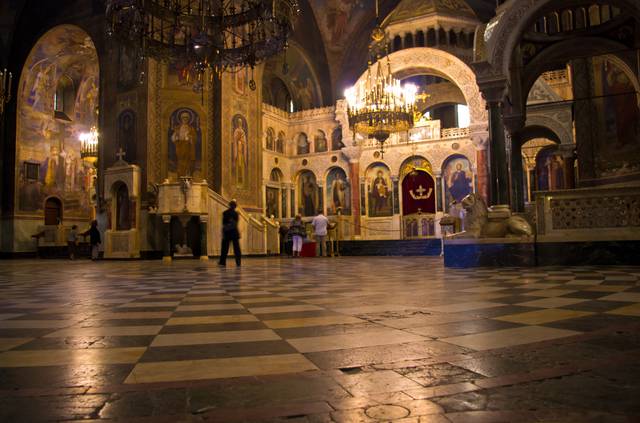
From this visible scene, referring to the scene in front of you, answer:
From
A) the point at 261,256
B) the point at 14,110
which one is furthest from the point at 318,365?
the point at 14,110

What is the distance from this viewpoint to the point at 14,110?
21469 millimetres

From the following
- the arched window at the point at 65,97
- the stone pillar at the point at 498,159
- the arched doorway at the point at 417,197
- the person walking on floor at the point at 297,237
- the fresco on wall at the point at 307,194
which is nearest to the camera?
the stone pillar at the point at 498,159

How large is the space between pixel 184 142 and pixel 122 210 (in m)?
3.30

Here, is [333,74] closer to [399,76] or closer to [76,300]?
[399,76]

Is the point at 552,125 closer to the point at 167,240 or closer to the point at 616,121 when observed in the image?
the point at 616,121

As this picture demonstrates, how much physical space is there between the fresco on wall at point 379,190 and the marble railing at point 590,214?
57.2 feet

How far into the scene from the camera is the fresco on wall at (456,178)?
80.1ft

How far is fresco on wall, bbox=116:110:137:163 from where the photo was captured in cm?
1756

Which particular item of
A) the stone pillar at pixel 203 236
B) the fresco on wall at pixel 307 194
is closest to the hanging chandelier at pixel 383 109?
the stone pillar at pixel 203 236

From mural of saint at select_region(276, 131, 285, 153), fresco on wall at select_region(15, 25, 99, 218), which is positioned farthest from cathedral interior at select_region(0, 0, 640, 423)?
mural of saint at select_region(276, 131, 285, 153)

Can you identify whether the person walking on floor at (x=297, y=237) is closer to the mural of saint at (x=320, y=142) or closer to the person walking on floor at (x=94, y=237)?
the person walking on floor at (x=94, y=237)

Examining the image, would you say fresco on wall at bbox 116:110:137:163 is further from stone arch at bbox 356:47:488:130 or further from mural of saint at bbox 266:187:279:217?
stone arch at bbox 356:47:488:130

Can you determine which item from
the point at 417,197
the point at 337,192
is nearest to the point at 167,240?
the point at 337,192

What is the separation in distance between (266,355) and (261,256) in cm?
1645
